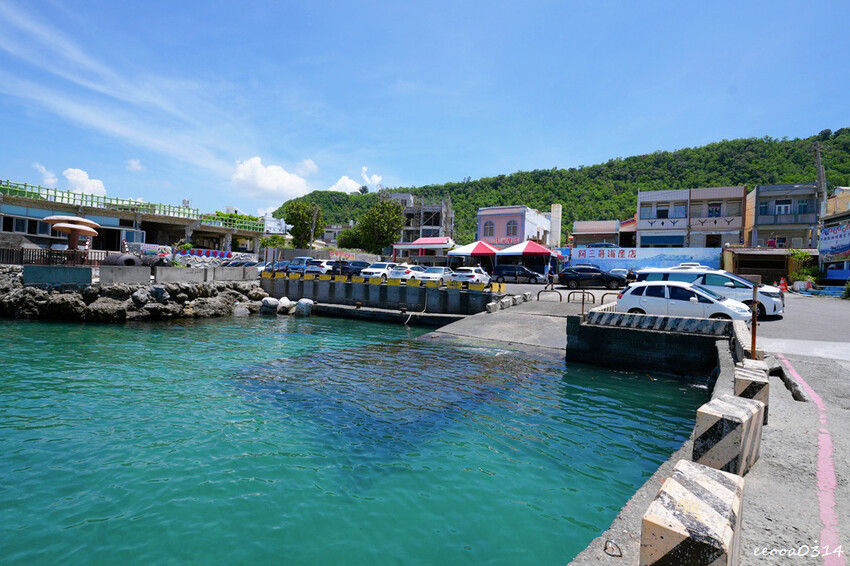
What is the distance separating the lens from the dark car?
28812 mm

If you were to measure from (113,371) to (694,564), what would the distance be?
12.9 meters

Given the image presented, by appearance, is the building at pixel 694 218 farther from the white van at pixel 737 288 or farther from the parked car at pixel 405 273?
the white van at pixel 737 288

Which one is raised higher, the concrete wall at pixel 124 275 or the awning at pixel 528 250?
the awning at pixel 528 250

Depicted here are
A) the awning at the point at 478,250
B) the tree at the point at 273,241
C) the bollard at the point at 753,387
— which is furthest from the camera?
the tree at the point at 273,241

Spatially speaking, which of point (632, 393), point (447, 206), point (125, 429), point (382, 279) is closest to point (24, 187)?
point (382, 279)

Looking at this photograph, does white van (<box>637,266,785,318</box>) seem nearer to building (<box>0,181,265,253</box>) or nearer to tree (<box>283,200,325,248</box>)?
building (<box>0,181,265,253</box>)

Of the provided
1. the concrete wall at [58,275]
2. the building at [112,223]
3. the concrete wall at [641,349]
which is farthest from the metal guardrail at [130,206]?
the concrete wall at [641,349]

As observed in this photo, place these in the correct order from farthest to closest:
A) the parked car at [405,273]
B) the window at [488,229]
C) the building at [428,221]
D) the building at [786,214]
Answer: the building at [428,221] < the window at [488,229] < the building at [786,214] < the parked car at [405,273]

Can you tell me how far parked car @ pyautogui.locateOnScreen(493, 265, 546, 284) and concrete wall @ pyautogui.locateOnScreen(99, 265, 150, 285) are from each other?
74.9 ft

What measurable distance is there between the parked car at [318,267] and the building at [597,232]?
29939 mm

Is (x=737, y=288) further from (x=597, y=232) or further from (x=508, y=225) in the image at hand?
(x=597, y=232)

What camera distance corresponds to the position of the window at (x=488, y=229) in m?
48.4

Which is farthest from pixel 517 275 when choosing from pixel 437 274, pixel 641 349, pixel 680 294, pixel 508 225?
pixel 641 349

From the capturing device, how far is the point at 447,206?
77000mm
